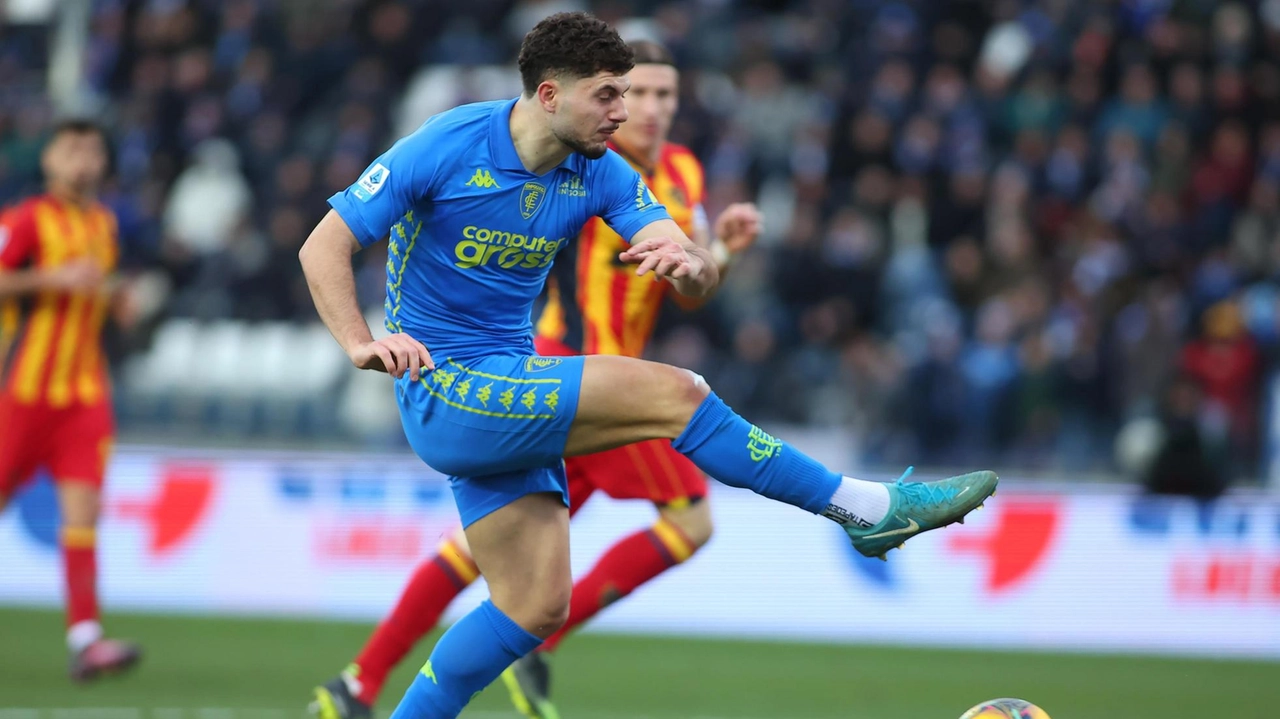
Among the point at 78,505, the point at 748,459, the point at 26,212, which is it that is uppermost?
the point at 26,212

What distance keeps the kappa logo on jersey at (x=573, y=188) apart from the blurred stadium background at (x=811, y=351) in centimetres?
318

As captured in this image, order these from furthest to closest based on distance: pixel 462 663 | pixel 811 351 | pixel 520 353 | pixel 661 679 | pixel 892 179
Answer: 1. pixel 892 179
2. pixel 811 351
3. pixel 661 679
4. pixel 520 353
5. pixel 462 663

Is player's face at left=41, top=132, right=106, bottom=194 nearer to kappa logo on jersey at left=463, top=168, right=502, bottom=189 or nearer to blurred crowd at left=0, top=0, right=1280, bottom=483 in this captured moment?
kappa logo on jersey at left=463, top=168, right=502, bottom=189

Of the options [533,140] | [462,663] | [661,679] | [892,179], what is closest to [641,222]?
[533,140]

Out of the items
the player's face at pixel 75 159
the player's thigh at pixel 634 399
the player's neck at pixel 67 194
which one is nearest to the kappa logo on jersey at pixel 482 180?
the player's thigh at pixel 634 399

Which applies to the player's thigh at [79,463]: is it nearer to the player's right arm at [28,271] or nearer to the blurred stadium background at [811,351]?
the player's right arm at [28,271]

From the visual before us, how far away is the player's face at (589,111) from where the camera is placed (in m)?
5.16

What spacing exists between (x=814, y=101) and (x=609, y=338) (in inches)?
378

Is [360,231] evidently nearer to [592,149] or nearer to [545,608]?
[592,149]

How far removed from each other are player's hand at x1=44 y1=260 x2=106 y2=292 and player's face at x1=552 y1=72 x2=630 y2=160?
4.39m

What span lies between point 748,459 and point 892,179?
10632 mm

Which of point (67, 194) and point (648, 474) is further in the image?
point (67, 194)

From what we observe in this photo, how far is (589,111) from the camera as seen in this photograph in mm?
5160

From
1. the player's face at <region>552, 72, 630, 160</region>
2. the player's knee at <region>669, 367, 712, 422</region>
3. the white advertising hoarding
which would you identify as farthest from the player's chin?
the white advertising hoarding
